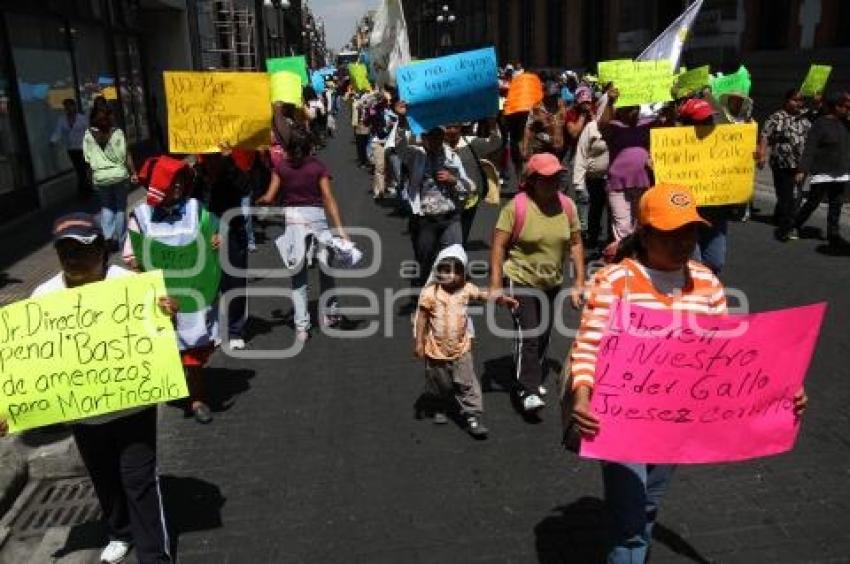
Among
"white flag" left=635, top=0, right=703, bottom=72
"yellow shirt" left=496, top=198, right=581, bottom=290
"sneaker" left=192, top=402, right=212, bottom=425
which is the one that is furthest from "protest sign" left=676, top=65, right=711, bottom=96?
"sneaker" left=192, top=402, right=212, bottom=425

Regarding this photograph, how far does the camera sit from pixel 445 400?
5270mm

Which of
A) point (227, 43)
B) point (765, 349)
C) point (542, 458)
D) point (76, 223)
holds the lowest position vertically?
point (542, 458)

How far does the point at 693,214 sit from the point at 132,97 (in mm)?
19721

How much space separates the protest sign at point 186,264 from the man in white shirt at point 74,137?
377 inches

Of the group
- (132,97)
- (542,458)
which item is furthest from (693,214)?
(132,97)

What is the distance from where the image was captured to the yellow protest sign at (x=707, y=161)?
6.29 meters

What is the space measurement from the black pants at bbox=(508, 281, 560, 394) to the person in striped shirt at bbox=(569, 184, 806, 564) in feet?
6.43

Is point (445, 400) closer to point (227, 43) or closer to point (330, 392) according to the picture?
point (330, 392)

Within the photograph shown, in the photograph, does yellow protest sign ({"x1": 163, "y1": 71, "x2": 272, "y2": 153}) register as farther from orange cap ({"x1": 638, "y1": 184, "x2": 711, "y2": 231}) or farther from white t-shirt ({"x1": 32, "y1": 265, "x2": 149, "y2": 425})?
orange cap ({"x1": 638, "y1": 184, "x2": 711, "y2": 231})

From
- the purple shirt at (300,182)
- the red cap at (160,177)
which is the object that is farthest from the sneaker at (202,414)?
the purple shirt at (300,182)

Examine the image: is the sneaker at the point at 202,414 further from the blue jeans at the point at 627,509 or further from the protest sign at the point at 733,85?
the protest sign at the point at 733,85

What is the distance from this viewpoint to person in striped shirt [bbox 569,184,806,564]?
104 inches

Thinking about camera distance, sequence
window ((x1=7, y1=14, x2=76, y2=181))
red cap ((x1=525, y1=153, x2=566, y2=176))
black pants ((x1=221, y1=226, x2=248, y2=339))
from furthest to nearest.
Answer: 1. window ((x1=7, y1=14, x2=76, y2=181))
2. black pants ((x1=221, y1=226, x2=248, y2=339))
3. red cap ((x1=525, y1=153, x2=566, y2=176))

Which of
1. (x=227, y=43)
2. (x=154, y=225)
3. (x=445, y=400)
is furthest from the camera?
(x=227, y=43)
